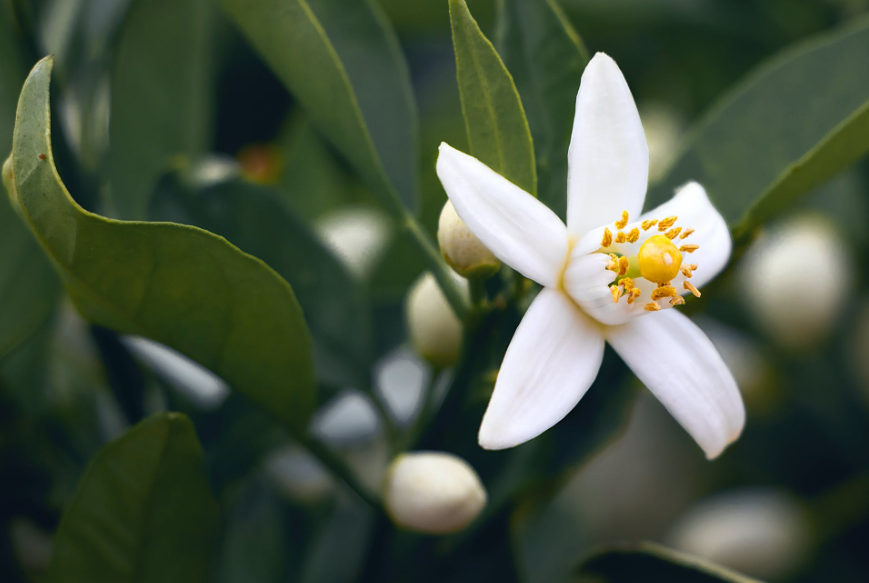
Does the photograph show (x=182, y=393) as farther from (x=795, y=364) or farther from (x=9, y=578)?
(x=795, y=364)

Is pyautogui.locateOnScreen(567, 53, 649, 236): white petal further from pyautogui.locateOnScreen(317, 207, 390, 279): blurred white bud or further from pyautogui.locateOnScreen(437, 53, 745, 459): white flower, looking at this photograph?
pyautogui.locateOnScreen(317, 207, 390, 279): blurred white bud

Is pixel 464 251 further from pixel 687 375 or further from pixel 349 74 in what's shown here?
pixel 349 74

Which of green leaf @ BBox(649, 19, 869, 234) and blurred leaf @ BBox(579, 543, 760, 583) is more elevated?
green leaf @ BBox(649, 19, 869, 234)

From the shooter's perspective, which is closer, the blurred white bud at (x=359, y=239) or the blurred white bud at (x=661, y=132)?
the blurred white bud at (x=359, y=239)

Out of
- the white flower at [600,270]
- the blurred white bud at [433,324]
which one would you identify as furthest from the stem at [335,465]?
the white flower at [600,270]

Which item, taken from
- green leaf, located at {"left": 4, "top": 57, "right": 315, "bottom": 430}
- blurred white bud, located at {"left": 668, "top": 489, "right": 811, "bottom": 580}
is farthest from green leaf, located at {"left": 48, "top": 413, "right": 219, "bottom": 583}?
blurred white bud, located at {"left": 668, "top": 489, "right": 811, "bottom": 580}

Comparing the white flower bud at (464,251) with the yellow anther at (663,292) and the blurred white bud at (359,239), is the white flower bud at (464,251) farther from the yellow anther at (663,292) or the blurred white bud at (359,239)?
the blurred white bud at (359,239)

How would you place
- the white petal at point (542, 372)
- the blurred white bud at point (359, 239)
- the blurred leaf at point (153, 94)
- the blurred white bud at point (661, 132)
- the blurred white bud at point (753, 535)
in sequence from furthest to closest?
the blurred white bud at point (661, 132) < the blurred white bud at point (753, 535) < the blurred white bud at point (359, 239) < the blurred leaf at point (153, 94) < the white petal at point (542, 372)
